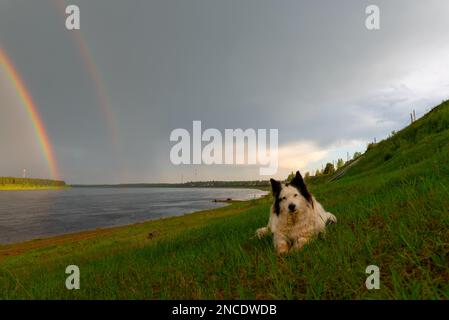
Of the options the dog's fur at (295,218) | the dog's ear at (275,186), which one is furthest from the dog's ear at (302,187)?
the dog's ear at (275,186)

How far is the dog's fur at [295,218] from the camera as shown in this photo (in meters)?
6.46

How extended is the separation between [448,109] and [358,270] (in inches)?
1358

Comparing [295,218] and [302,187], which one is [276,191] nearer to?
[302,187]

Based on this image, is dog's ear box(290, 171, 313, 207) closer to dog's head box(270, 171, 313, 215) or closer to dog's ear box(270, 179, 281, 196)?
dog's head box(270, 171, 313, 215)

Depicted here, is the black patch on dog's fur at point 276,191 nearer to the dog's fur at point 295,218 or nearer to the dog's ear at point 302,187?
the dog's fur at point 295,218

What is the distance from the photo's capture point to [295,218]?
21.9ft

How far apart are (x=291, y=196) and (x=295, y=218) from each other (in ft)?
1.63

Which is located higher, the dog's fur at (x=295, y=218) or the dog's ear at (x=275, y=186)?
the dog's ear at (x=275, y=186)

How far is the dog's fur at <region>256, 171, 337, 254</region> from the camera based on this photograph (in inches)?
254

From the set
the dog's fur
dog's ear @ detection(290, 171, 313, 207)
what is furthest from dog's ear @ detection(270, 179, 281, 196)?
dog's ear @ detection(290, 171, 313, 207)

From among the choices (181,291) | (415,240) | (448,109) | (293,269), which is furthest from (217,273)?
(448,109)
